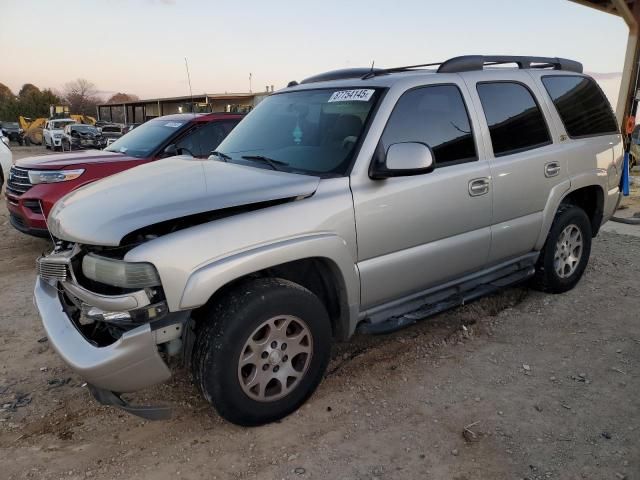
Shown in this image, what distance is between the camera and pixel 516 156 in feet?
12.8

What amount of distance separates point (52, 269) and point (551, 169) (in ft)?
12.1

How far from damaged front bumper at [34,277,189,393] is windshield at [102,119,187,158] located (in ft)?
13.6

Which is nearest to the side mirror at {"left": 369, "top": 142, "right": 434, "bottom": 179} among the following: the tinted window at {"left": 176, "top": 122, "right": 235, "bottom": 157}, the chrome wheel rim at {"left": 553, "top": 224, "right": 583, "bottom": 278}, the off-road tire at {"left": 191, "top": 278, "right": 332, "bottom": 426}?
the off-road tire at {"left": 191, "top": 278, "right": 332, "bottom": 426}

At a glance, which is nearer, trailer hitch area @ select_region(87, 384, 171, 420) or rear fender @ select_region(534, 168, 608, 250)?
trailer hitch area @ select_region(87, 384, 171, 420)

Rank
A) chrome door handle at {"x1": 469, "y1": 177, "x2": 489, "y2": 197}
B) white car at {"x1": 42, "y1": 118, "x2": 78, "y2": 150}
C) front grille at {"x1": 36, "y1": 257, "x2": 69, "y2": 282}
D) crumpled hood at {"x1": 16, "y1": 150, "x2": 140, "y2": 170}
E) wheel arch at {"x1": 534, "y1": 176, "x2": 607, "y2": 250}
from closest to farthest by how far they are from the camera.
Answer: front grille at {"x1": 36, "y1": 257, "x2": 69, "y2": 282}
chrome door handle at {"x1": 469, "y1": 177, "x2": 489, "y2": 197}
wheel arch at {"x1": 534, "y1": 176, "x2": 607, "y2": 250}
crumpled hood at {"x1": 16, "y1": 150, "x2": 140, "y2": 170}
white car at {"x1": 42, "y1": 118, "x2": 78, "y2": 150}

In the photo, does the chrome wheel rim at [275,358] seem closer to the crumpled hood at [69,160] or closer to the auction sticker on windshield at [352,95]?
the auction sticker on windshield at [352,95]

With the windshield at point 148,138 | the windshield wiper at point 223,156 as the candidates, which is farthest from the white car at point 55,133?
the windshield wiper at point 223,156

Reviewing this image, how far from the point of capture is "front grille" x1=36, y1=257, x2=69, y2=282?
9.14 ft

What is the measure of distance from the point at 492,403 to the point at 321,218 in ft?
4.98

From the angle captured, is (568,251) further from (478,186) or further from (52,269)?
(52,269)

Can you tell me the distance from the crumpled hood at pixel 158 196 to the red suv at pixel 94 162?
228 cm

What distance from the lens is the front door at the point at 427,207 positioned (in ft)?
10.0

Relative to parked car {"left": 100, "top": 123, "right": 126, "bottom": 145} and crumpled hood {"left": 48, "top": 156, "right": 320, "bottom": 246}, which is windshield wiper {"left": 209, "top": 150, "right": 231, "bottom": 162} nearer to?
crumpled hood {"left": 48, "top": 156, "right": 320, "bottom": 246}

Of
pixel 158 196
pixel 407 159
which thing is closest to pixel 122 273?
pixel 158 196
